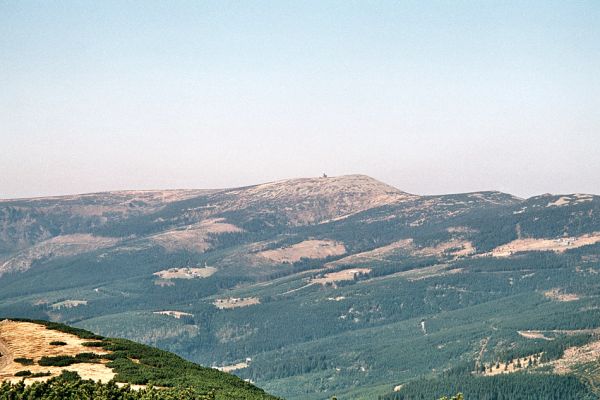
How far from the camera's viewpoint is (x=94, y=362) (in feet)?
358

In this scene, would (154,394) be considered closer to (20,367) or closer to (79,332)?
(20,367)

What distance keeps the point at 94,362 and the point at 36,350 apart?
35.4 ft

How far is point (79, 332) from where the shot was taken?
133250 mm

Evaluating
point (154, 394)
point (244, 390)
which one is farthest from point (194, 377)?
point (154, 394)

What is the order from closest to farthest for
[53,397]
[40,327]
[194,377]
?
[53,397], [194,377], [40,327]

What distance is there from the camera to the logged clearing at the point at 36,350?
101000mm

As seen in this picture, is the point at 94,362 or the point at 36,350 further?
the point at 36,350

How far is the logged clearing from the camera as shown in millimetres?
101000

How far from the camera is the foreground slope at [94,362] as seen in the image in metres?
99.6

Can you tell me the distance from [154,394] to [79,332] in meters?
56.9

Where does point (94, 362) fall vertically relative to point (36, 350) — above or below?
below

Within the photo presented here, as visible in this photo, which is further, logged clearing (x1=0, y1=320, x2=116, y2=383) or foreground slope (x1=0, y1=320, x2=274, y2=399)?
logged clearing (x1=0, y1=320, x2=116, y2=383)

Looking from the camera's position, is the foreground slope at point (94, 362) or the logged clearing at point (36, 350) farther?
the logged clearing at point (36, 350)

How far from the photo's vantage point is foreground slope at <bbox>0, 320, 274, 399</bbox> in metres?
99.6
